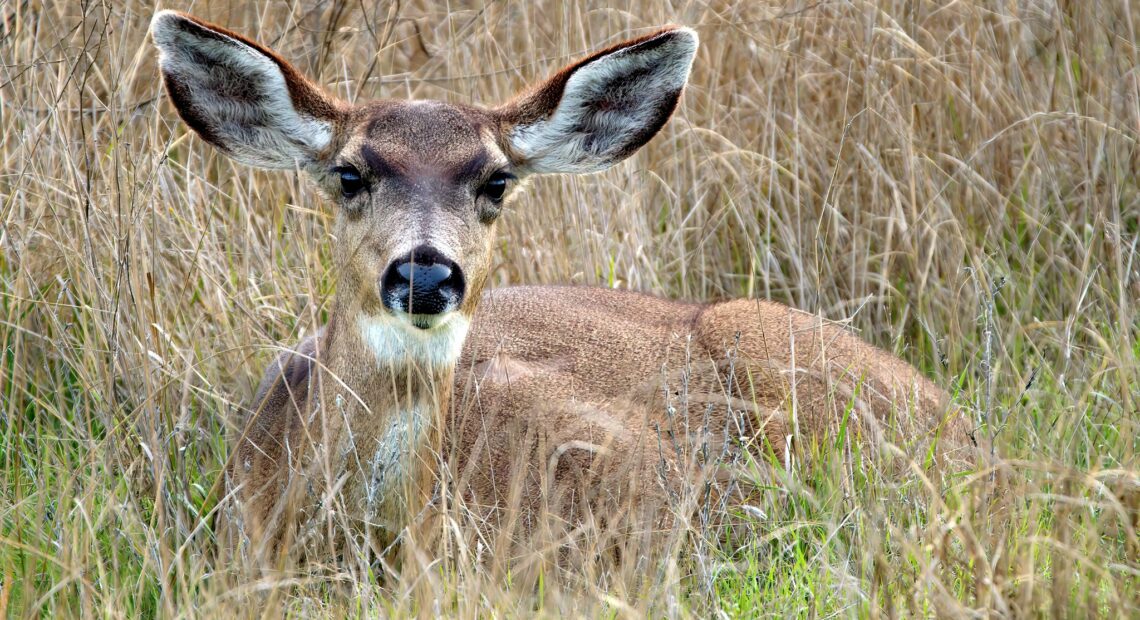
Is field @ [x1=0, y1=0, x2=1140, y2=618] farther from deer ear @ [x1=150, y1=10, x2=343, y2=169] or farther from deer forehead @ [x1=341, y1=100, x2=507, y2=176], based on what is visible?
deer forehead @ [x1=341, y1=100, x2=507, y2=176]

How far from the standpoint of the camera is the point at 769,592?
3465 mm

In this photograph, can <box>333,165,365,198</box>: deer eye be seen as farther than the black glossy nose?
Yes

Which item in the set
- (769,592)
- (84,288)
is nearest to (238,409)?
(84,288)

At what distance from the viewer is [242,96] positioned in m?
3.96

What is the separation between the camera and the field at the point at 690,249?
347 centimetres

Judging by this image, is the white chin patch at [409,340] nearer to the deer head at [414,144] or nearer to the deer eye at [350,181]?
the deer head at [414,144]

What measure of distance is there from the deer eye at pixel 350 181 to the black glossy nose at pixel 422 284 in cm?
40

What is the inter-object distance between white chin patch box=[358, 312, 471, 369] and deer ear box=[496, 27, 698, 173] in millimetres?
634

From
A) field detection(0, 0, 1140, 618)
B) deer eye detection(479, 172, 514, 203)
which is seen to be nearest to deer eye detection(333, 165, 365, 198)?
deer eye detection(479, 172, 514, 203)

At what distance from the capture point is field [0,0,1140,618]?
11.4 feet

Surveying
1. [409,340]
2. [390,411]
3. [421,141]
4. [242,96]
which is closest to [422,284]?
[409,340]

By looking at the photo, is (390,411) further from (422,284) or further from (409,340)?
(422,284)

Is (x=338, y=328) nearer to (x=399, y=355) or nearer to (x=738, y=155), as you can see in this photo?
(x=399, y=355)

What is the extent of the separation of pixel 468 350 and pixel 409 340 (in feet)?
3.34
